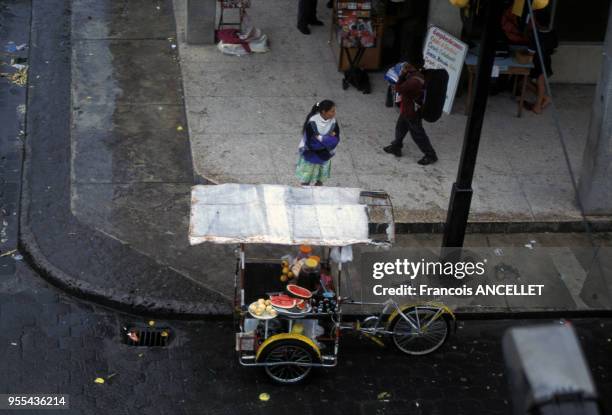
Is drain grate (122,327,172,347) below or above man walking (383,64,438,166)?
below

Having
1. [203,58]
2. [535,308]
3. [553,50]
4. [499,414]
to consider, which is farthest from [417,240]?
[203,58]

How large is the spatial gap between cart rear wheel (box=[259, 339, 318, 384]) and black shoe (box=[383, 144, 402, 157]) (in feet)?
13.8

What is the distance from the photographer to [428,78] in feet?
36.4

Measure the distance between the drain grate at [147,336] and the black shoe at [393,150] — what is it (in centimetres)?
418

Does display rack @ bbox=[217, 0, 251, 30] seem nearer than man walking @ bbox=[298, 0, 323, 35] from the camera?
Yes

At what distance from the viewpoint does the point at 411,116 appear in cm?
1107

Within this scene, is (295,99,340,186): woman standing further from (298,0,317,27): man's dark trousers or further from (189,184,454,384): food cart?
(298,0,317,27): man's dark trousers

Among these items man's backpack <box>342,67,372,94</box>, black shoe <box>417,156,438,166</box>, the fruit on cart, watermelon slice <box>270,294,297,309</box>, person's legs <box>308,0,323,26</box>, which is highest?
person's legs <box>308,0,323,26</box>

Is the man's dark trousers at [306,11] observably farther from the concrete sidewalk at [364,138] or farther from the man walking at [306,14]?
the concrete sidewalk at [364,138]

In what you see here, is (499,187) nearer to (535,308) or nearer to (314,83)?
(535,308)

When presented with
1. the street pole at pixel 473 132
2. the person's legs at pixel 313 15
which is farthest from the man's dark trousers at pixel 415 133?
the person's legs at pixel 313 15

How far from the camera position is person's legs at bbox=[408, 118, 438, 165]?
1112cm

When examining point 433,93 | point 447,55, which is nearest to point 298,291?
point 433,93

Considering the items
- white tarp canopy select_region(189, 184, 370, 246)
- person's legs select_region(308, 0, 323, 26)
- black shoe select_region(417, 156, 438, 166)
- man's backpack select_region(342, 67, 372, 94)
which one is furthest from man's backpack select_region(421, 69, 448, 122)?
person's legs select_region(308, 0, 323, 26)
